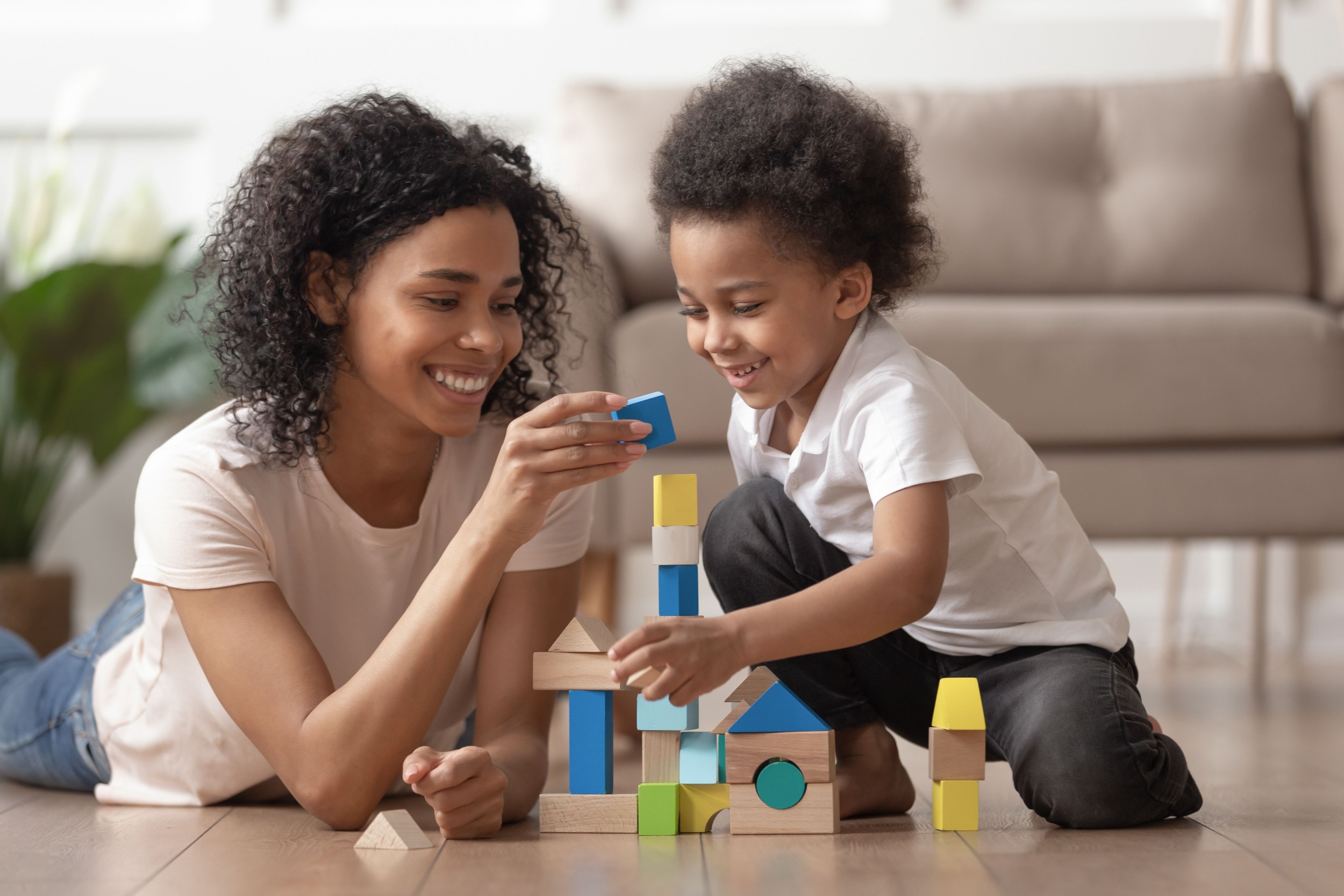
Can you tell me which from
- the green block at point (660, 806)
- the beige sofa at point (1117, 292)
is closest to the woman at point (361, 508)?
the green block at point (660, 806)

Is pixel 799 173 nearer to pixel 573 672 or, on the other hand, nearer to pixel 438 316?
pixel 438 316

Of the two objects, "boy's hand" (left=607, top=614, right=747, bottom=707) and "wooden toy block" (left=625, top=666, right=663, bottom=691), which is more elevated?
"boy's hand" (left=607, top=614, right=747, bottom=707)

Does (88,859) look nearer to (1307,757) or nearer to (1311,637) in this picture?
(1307,757)

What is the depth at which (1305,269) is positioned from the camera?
2.17m

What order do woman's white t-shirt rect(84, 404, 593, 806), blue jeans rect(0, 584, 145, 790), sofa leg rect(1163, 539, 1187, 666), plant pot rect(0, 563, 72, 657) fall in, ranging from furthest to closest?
sofa leg rect(1163, 539, 1187, 666) < plant pot rect(0, 563, 72, 657) < blue jeans rect(0, 584, 145, 790) < woman's white t-shirt rect(84, 404, 593, 806)

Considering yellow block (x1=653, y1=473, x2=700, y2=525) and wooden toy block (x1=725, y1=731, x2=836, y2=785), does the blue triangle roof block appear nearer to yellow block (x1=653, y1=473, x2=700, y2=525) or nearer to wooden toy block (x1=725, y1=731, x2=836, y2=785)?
wooden toy block (x1=725, y1=731, x2=836, y2=785)

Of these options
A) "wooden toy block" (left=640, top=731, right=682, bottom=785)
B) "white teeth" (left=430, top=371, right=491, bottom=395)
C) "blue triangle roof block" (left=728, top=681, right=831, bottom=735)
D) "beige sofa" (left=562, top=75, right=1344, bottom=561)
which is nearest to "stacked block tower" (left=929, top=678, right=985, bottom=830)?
"blue triangle roof block" (left=728, top=681, right=831, bottom=735)

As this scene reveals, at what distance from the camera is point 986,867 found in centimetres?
92

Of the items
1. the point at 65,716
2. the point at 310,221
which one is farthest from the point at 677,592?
the point at 65,716

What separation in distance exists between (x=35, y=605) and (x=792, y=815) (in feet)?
5.34

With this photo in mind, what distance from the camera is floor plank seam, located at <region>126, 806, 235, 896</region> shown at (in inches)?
34.8

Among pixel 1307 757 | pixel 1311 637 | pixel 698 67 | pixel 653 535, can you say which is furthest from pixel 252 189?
pixel 1311 637

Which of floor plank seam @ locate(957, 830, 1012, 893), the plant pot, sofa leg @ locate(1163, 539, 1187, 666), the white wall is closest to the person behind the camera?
floor plank seam @ locate(957, 830, 1012, 893)

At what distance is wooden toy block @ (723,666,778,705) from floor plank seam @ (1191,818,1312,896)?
14.6 inches
